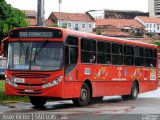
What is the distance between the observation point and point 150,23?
590 ft

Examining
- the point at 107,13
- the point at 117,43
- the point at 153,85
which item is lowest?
the point at 153,85

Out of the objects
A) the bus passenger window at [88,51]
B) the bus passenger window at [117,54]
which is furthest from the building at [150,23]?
the bus passenger window at [88,51]

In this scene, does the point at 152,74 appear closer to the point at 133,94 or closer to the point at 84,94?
the point at 133,94

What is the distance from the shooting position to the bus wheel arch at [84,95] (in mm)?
19234

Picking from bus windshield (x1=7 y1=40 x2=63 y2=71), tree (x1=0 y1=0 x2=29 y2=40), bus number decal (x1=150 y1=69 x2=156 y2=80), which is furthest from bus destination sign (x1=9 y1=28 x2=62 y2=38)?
bus number decal (x1=150 y1=69 x2=156 y2=80)

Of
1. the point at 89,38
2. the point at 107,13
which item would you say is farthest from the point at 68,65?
the point at 107,13

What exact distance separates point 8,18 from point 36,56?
5368mm

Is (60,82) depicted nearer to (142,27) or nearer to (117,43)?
(117,43)

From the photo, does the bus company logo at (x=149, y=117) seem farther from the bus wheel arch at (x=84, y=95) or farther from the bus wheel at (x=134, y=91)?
the bus wheel at (x=134, y=91)

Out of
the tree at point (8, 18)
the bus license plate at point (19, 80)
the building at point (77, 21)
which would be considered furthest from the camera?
the building at point (77, 21)

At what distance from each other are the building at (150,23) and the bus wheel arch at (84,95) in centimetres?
15462

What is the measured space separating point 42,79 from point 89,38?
9.87 ft

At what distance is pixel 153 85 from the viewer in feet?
88.3

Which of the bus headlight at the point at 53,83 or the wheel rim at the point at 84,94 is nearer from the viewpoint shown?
the bus headlight at the point at 53,83
